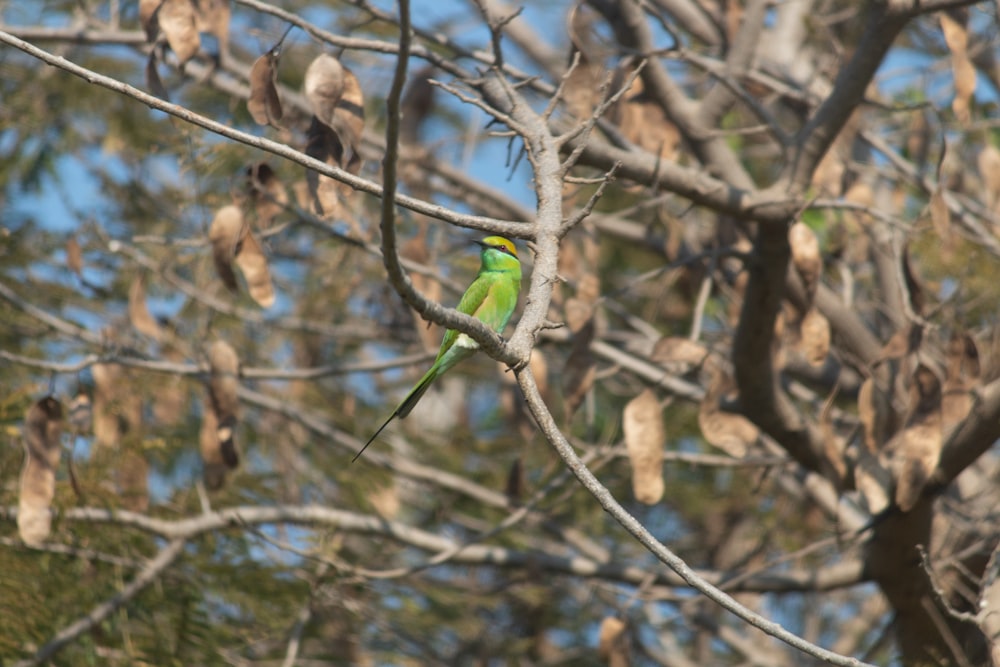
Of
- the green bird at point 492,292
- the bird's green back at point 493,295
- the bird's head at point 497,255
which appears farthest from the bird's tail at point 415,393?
the bird's head at point 497,255

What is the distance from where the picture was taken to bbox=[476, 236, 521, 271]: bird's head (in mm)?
3361

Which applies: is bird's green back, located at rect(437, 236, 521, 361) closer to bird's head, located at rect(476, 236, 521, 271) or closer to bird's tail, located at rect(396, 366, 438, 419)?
bird's head, located at rect(476, 236, 521, 271)

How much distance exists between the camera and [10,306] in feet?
14.0

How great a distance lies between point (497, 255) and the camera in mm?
3387

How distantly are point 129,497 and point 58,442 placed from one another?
62 cm

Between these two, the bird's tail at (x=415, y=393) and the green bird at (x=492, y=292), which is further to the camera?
the green bird at (x=492, y=292)

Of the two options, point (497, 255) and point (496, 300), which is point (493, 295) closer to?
point (496, 300)

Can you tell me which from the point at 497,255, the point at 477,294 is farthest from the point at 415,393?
the point at 497,255

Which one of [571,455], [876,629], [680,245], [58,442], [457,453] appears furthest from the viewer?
[876,629]

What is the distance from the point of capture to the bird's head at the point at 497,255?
3.36 m

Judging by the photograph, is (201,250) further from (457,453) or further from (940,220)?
(940,220)

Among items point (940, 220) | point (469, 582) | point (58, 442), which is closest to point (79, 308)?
point (58, 442)

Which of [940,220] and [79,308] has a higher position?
[79,308]

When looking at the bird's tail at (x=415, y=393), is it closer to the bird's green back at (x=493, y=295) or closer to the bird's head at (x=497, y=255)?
the bird's green back at (x=493, y=295)
